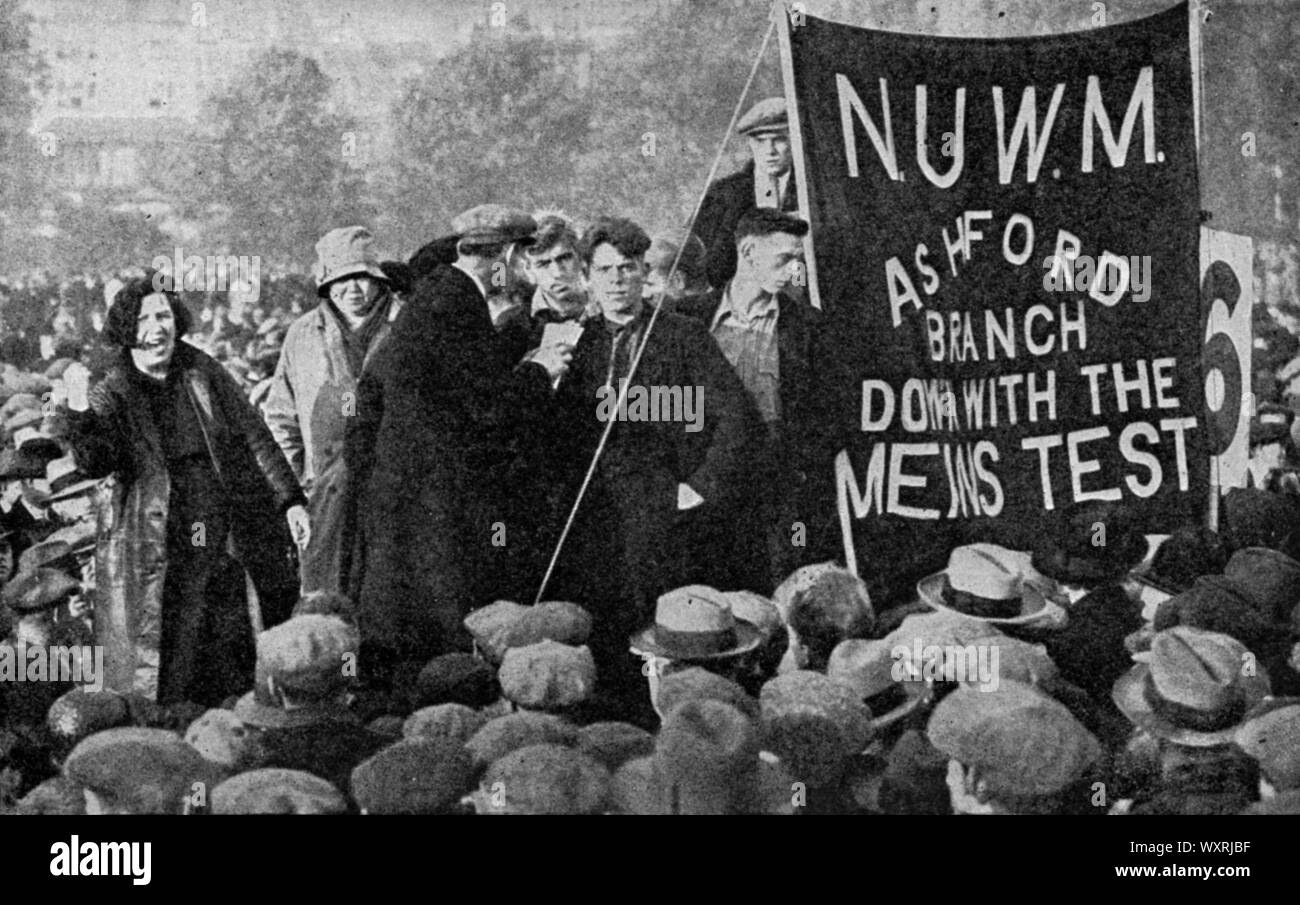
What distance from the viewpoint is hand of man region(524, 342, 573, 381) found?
582 centimetres

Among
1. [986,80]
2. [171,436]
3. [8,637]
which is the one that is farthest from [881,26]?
[8,637]

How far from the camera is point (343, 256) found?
19.0 feet

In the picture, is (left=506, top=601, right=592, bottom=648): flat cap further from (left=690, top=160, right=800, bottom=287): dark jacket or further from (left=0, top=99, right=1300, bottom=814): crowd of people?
(left=690, top=160, right=800, bottom=287): dark jacket

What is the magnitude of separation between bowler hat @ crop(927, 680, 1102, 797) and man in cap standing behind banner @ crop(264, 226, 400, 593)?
2.06 metres

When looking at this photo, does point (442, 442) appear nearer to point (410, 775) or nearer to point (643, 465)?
point (643, 465)

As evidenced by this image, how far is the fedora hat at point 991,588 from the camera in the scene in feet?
19.2

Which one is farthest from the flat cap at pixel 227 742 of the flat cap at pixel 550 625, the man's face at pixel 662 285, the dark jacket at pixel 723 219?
the dark jacket at pixel 723 219

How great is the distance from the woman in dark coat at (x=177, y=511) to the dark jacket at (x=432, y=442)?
0.26 metres

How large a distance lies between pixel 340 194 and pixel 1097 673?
→ 294 cm

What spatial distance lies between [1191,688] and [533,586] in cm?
218
